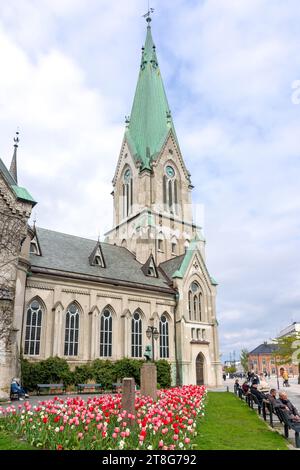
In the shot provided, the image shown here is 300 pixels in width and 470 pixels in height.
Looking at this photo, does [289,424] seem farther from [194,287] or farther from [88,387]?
[194,287]

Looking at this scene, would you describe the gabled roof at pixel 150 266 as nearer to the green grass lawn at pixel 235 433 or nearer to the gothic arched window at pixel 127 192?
the gothic arched window at pixel 127 192

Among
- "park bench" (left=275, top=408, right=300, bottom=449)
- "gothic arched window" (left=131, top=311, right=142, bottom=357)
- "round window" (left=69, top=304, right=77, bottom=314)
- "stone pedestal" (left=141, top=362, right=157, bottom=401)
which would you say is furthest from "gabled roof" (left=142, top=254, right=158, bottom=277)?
"park bench" (left=275, top=408, right=300, bottom=449)

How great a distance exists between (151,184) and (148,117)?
33.7ft

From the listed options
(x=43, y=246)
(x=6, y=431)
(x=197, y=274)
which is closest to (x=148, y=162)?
(x=197, y=274)

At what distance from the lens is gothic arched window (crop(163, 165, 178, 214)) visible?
46.8 meters

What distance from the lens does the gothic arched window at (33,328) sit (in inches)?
1061

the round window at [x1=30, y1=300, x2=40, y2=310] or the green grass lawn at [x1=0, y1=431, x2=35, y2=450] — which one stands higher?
the round window at [x1=30, y1=300, x2=40, y2=310]

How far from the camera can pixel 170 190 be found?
1901 inches

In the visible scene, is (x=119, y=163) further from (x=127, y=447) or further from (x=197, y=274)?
(x=127, y=447)

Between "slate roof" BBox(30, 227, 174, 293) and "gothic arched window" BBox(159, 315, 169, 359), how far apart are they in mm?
2983

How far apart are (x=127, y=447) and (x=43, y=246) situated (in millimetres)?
25395

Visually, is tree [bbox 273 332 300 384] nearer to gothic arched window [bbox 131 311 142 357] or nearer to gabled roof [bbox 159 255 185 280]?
gabled roof [bbox 159 255 185 280]

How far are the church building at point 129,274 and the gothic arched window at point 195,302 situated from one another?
11 centimetres

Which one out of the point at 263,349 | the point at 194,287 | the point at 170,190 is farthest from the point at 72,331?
the point at 263,349
